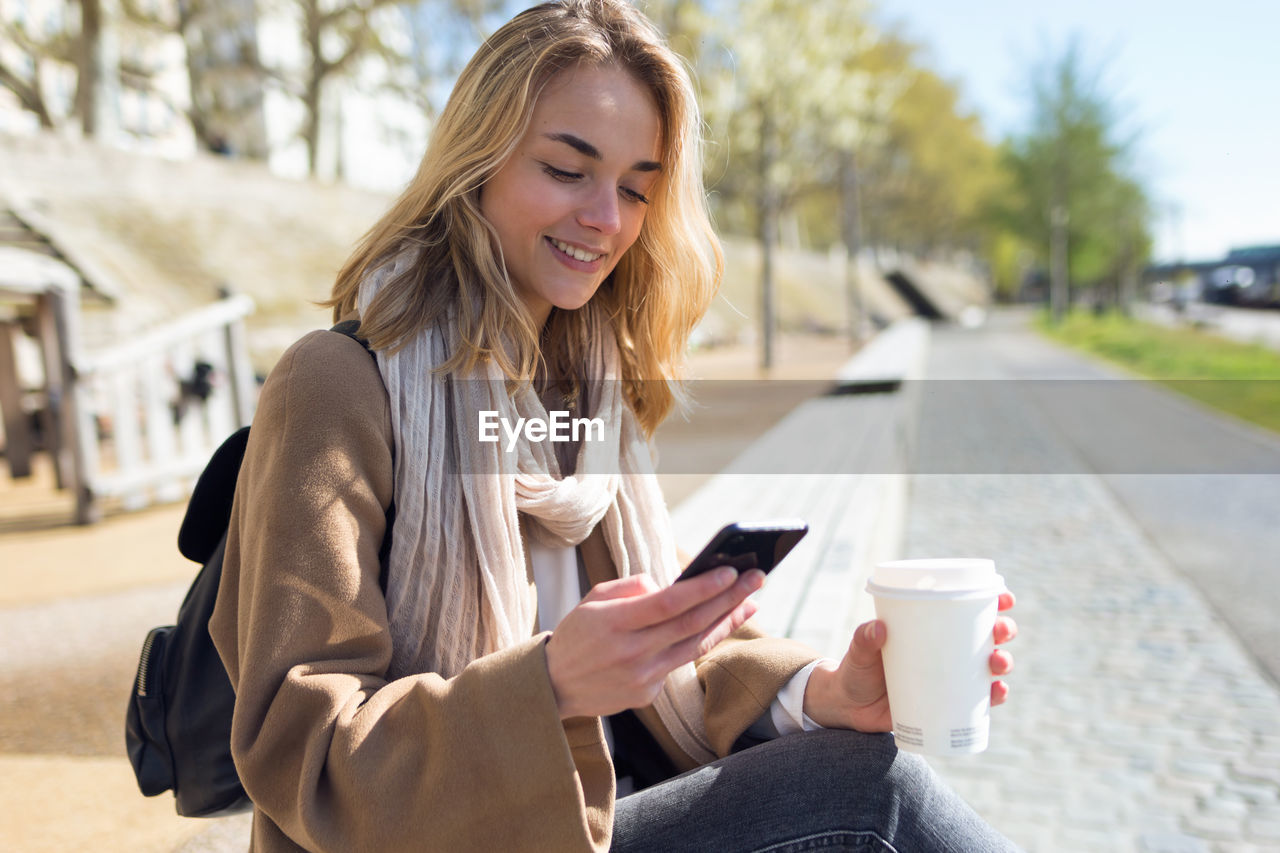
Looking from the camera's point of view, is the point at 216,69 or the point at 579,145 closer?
the point at 579,145

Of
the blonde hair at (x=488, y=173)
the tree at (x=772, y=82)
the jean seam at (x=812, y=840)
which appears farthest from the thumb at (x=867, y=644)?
the tree at (x=772, y=82)

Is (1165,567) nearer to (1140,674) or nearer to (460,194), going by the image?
(1140,674)

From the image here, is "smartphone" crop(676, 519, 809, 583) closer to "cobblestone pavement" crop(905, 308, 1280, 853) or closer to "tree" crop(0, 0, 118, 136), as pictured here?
"cobblestone pavement" crop(905, 308, 1280, 853)

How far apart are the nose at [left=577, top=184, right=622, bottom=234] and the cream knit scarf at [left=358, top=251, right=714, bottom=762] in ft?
1.00

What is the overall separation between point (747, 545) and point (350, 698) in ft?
1.68

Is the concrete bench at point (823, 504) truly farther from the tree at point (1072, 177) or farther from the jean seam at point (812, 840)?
the tree at point (1072, 177)

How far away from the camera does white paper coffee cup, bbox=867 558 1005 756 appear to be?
1325 mm

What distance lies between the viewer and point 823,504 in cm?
489

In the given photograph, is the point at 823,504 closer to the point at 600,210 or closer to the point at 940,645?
the point at 600,210

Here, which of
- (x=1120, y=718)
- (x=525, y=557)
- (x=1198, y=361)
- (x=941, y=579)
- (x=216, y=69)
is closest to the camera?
(x=941, y=579)

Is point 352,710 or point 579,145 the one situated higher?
point 579,145

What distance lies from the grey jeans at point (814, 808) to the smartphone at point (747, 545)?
0.43 m

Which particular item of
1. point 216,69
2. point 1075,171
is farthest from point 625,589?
point 1075,171

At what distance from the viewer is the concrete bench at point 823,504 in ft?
10.7
